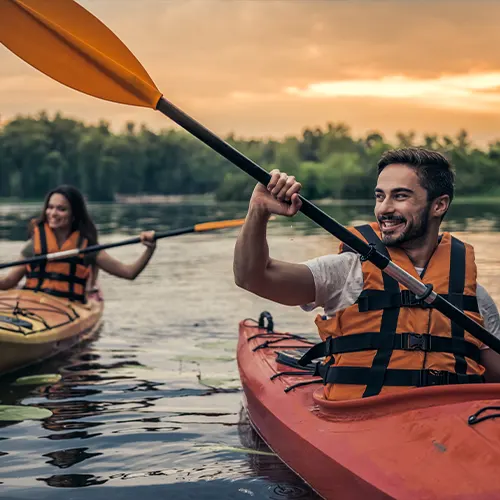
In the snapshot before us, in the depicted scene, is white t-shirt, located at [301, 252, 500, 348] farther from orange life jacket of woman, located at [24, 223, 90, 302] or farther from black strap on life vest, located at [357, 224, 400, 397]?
orange life jacket of woman, located at [24, 223, 90, 302]

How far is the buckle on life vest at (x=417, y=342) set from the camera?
3.36 metres

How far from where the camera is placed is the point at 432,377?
11.0 feet

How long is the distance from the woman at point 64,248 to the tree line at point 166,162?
189ft

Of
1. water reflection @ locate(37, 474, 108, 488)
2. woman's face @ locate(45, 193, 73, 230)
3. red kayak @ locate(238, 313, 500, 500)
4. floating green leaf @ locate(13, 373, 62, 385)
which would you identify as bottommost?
floating green leaf @ locate(13, 373, 62, 385)

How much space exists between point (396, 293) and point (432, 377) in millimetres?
352

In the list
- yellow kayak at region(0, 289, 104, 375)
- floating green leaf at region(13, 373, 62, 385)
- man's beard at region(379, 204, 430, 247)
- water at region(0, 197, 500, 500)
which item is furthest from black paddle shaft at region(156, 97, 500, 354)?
floating green leaf at region(13, 373, 62, 385)

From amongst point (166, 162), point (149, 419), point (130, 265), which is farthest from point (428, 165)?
point (166, 162)

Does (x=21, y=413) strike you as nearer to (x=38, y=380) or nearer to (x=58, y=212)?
(x=38, y=380)

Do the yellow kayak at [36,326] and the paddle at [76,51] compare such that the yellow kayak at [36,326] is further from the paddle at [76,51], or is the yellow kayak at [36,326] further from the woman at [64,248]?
the paddle at [76,51]

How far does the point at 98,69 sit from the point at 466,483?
2.10m

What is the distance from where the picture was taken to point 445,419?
3.09 meters

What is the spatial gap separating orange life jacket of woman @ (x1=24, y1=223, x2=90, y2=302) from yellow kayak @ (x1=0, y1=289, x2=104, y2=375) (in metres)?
0.13

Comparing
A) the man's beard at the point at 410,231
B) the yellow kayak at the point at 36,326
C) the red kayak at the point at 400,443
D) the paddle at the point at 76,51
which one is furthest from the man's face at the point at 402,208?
the yellow kayak at the point at 36,326

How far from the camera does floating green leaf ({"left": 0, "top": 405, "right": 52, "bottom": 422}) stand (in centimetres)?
537
